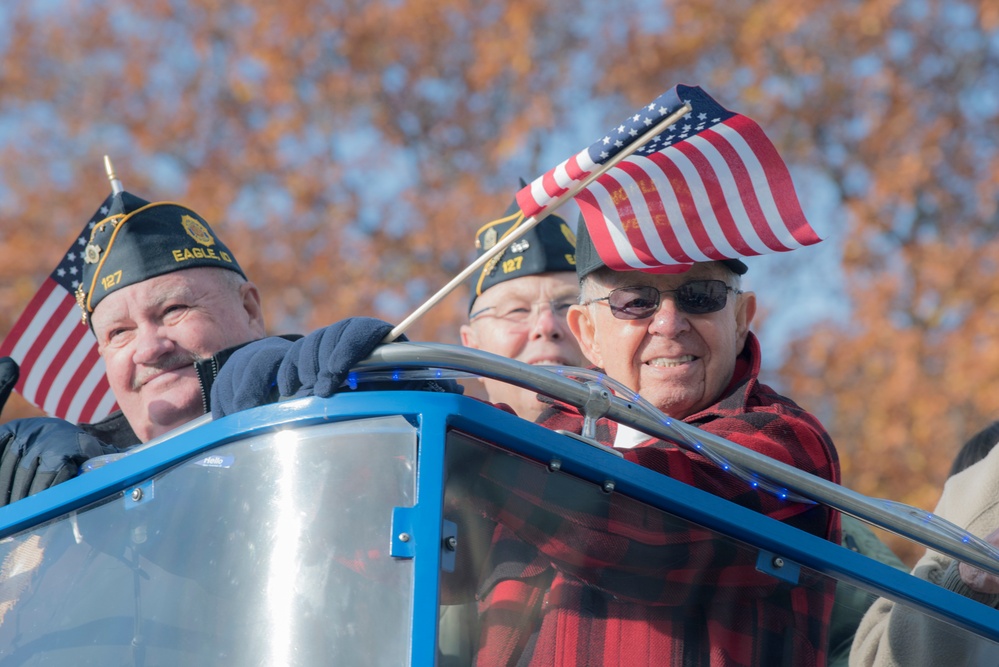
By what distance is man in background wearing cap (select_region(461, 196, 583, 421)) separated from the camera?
4422 mm

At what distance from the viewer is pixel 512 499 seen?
2.08 metres

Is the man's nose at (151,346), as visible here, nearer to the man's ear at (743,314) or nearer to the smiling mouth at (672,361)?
the smiling mouth at (672,361)

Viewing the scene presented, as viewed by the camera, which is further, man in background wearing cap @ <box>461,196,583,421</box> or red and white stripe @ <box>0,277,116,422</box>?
red and white stripe @ <box>0,277,116,422</box>

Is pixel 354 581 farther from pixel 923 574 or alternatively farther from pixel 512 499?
pixel 923 574

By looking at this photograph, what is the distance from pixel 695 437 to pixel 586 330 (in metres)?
1.05

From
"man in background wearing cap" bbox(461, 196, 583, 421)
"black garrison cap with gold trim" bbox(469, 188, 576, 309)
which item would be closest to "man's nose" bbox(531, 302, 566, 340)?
"man in background wearing cap" bbox(461, 196, 583, 421)

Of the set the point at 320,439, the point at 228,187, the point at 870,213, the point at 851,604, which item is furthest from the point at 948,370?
the point at 320,439

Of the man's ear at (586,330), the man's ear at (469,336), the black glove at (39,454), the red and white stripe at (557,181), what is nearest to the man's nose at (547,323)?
the man's ear at (469,336)

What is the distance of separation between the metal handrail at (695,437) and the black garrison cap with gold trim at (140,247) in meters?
1.92

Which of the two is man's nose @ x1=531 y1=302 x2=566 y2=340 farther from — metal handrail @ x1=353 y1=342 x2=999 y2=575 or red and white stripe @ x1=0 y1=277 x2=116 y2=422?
metal handrail @ x1=353 y1=342 x2=999 y2=575

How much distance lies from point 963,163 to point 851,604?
9477 millimetres

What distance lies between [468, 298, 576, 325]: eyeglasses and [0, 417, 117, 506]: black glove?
5.78 feet

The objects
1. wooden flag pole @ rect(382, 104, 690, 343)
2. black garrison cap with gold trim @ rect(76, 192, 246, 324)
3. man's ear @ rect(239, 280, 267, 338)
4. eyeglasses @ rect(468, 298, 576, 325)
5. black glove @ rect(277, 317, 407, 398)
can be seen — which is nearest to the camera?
black glove @ rect(277, 317, 407, 398)

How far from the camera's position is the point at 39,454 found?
9.74 feet
